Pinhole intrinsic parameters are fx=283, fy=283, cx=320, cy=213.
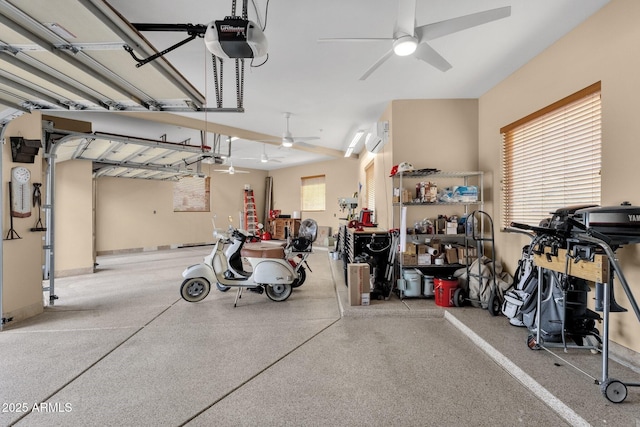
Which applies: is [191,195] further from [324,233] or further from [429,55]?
[429,55]

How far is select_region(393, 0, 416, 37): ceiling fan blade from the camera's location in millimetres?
2025

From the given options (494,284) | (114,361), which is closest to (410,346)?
(494,284)

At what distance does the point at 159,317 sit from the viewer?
355cm

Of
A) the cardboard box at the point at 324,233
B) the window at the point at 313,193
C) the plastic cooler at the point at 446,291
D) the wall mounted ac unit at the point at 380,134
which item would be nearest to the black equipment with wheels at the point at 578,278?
the plastic cooler at the point at 446,291

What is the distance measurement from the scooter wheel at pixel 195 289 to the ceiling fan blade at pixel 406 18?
3.72m

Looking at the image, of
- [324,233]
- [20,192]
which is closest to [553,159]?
[20,192]

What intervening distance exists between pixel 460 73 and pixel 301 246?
3.44m

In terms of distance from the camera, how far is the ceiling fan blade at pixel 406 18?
2025 millimetres

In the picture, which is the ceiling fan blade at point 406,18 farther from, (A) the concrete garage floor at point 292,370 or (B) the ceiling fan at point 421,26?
(A) the concrete garage floor at point 292,370

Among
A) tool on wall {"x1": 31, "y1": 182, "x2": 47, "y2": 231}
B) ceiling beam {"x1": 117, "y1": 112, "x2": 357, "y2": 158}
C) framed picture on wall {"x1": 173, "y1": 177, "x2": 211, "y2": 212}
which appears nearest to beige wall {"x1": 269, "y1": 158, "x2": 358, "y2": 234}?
ceiling beam {"x1": 117, "y1": 112, "x2": 357, "y2": 158}

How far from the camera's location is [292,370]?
236 centimetres

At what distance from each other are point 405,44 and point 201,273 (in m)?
3.63

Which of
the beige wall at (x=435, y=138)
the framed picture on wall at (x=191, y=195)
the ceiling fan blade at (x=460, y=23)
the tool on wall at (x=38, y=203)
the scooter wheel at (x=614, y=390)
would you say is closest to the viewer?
the scooter wheel at (x=614, y=390)

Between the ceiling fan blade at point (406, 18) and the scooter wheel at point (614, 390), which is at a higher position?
the ceiling fan blade at point (406, 18)
